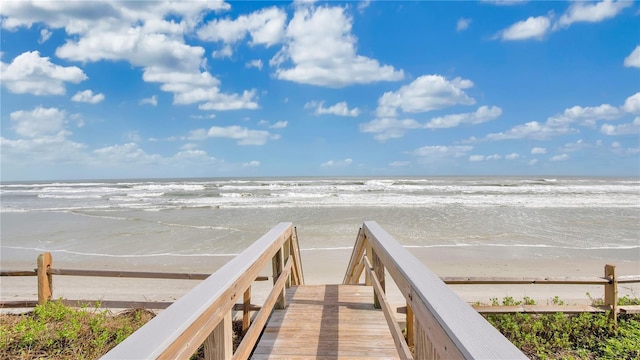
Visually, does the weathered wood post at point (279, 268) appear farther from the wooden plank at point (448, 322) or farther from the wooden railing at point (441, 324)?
the wooden plank at point (448, 322)

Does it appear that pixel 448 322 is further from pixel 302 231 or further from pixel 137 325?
pixel 302 231

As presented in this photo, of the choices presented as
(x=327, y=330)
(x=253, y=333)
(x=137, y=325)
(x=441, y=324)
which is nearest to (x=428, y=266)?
(x=327, y=330)

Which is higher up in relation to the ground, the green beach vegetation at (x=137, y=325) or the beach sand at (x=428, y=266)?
the green beach vegetation at (x=137, y=325)

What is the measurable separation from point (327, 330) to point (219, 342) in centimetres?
202

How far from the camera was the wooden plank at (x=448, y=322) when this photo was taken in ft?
3.29

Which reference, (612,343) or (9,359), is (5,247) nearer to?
(9,359)

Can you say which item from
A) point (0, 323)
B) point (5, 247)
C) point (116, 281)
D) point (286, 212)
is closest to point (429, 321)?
point (0, 323)

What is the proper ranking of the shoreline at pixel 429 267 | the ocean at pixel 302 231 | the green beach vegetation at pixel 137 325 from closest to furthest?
the green beach vegetation at pixel 137 325
the shoreline at pixel 429 267
the ocean at pixel 302 231

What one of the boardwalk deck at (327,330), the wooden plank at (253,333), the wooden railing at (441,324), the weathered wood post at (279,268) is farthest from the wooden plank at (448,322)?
the weathered wood post at (279,268)

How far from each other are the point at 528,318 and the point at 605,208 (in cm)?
2071

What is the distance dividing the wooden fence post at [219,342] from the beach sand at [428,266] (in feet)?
16.1

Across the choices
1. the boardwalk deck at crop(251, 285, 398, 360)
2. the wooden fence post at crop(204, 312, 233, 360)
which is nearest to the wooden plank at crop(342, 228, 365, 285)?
the boardwalk deck at crop(251, 285, 398, 360)

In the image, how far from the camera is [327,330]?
3.49m

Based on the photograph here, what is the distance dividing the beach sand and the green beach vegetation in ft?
4.84
